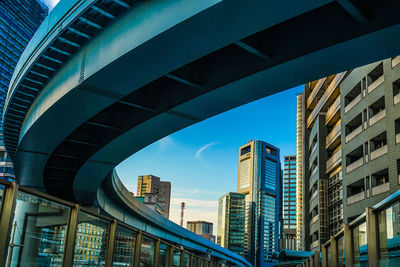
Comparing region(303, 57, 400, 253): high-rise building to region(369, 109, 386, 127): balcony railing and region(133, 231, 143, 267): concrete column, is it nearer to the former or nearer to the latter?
region(369, 109, 386, 127): balcony railing

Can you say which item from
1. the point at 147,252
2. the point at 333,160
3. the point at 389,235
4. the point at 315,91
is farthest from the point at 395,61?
the point at 315,91

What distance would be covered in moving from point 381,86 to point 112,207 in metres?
24.0

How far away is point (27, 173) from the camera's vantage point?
2348 centimetres

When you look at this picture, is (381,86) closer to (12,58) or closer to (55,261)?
(55,261)

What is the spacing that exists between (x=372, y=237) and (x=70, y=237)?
4133 mm

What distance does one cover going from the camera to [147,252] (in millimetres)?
9219

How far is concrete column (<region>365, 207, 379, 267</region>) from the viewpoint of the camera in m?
6.11

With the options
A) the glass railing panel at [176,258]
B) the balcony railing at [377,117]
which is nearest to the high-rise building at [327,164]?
the balcony railing at [377,117]

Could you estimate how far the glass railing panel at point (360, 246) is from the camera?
22.2 ft

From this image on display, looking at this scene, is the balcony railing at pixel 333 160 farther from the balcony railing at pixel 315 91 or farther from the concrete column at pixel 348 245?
the concrete column at pixel 348 245

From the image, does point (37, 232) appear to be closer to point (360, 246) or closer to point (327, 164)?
point (360, 246)

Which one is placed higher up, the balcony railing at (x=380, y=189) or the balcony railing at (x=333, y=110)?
the balcony railing at (x=333, y=110)

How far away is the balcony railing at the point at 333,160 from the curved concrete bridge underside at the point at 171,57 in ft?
135

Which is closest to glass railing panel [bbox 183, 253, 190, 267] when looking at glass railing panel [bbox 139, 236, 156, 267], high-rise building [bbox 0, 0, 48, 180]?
glass railing panel [bbox 139, 236, 156, 267]
